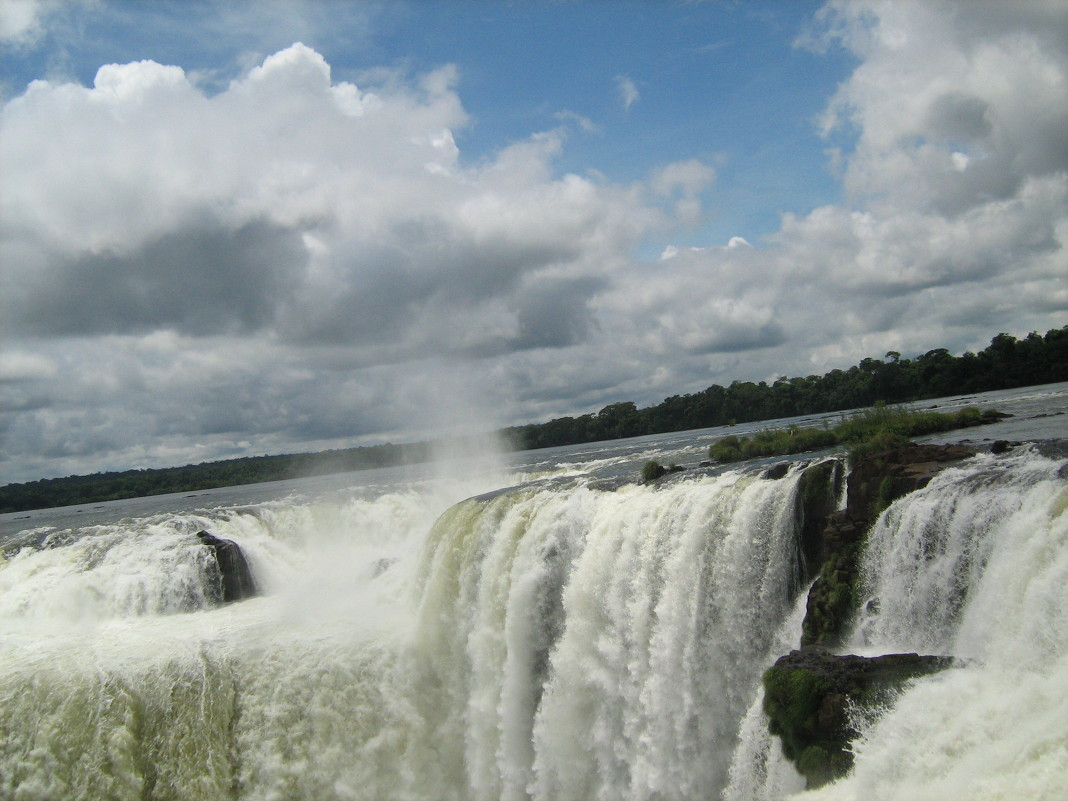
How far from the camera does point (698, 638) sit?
403 inches

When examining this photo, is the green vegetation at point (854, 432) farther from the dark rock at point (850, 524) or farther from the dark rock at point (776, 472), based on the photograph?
the dark rock at point (850, 524)

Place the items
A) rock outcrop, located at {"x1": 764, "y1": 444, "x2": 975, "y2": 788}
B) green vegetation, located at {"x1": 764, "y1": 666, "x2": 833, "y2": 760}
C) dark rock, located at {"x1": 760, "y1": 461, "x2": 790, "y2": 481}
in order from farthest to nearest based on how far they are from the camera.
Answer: dark rock, located at {"x1": 760, "y1": 461, "x2": 790, "y2": 481} < green vegetation, located at {"x1": 764, "y1": 666, "x2": 833, "y2": 760} < rock outcrop, located at {"x1": 764, "y1": 444, "x2": 975, "y2": 788}

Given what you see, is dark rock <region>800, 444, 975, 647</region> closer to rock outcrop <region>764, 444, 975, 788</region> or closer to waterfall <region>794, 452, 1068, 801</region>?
rock outcrop <region>764, 444, 975, 788</region>

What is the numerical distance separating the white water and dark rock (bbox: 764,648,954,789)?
0.26 m

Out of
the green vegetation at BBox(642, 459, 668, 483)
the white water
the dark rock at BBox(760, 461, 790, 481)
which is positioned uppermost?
the dark rock at BBox(760, 461, 790, 481)

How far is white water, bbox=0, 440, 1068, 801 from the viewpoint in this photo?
6.43 metres

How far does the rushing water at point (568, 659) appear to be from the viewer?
255 inches

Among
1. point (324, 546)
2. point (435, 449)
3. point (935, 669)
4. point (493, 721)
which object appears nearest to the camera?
point (935, 669)

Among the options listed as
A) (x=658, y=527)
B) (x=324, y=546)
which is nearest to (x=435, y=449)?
(x=324, y=546)

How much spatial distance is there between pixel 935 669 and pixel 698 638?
3839 mm

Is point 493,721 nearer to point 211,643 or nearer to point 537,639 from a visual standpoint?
point 537,639

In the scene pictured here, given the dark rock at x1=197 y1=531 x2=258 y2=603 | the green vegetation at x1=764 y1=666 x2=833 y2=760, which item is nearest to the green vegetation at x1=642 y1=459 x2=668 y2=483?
the green vegetation at x1=764 y1=666 x2=833 y2=760

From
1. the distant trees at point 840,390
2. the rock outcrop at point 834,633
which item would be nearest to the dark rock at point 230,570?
the rock outcrop at point 834,633

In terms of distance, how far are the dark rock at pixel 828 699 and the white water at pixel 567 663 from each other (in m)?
0.26
